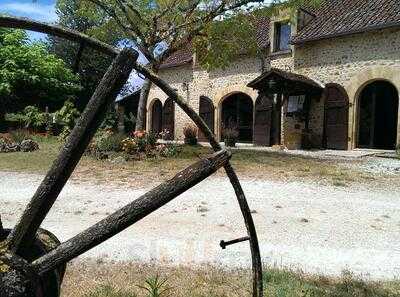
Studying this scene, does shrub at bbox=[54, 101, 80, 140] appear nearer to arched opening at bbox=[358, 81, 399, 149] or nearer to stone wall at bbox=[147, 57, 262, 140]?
stone wall at bbox=[147, 57, 262, 140]

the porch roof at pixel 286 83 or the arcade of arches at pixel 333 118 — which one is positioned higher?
the porch roof at pixel 286 83

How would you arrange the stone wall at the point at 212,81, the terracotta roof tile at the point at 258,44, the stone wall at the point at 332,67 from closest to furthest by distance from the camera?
the stone wall at the point at 332,67 < the terracotta roof tile at the point at 258,44 < the stone wall at the point at 212,81

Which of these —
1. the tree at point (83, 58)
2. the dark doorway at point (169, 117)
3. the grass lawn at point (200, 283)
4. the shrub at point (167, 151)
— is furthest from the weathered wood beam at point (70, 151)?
the tree at point (83, 58)

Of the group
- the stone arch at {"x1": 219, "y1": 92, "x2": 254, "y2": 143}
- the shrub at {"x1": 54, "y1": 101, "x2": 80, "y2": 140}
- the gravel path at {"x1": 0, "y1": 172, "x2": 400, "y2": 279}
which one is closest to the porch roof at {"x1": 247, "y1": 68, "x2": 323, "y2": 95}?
the stone arch at {"x1": 219, "y1": 92, "x2": 254, "y2": 143}

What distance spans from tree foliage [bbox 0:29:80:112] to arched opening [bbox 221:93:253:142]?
7.98m

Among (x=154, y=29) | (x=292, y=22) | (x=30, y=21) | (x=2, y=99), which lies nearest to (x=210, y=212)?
(x=30, y=21)

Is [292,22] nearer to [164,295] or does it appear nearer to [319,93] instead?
[319,93]

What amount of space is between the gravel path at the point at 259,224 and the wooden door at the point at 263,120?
36.4 feet

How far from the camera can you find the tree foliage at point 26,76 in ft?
77.0

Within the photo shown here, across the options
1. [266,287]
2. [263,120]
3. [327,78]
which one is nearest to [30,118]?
[263,120]

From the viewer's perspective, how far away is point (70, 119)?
20.9 meters

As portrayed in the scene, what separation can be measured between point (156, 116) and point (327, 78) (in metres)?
12.9

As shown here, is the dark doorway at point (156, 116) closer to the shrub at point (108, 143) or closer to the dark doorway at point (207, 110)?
the dark doorway at point (207, 110)

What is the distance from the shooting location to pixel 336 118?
1816cm
